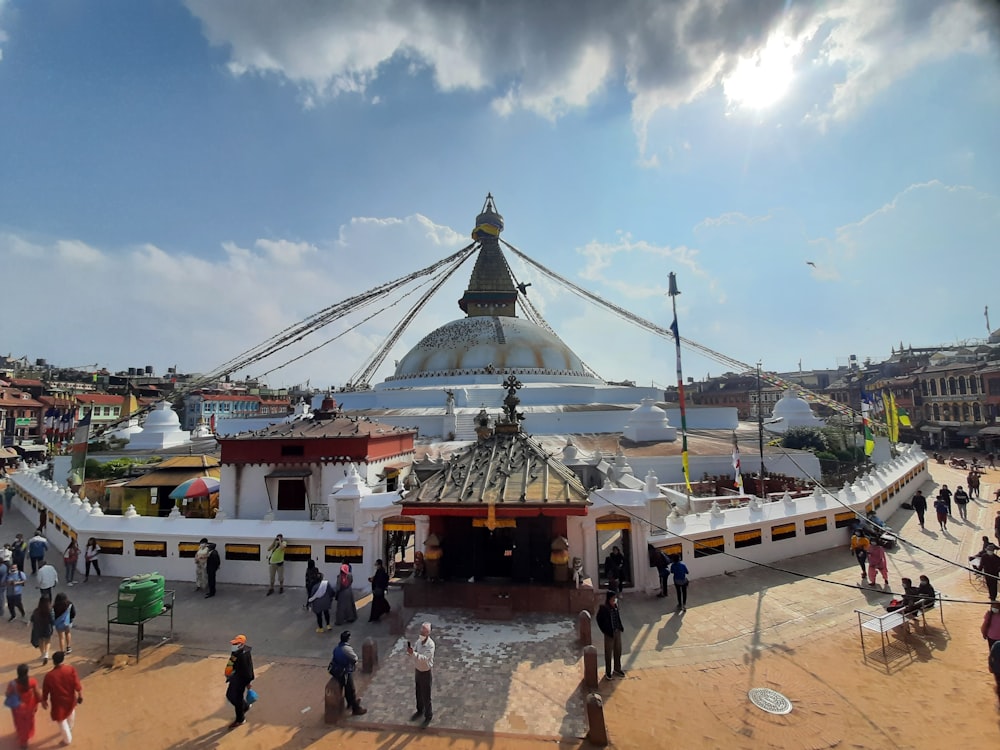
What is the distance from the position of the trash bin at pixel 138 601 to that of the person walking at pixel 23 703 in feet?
6.38

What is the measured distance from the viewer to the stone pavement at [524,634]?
18.1 feet

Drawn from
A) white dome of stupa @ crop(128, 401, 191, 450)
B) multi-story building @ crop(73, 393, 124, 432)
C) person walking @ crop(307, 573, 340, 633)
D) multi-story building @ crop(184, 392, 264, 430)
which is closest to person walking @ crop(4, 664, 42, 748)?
person walking @ crop(307, 573, 340, 633)

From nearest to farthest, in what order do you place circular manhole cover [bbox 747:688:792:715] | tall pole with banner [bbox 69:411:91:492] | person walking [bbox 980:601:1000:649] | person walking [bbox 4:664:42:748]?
person walking [bbox 4:664:42:748] → circular manhole cover [bbox 747:688:792:715] → person walking [bbox 980:601:1000:649] → tall pole with banner [bbox 69:411:91:492]

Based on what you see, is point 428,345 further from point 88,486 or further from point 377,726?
point 377,726

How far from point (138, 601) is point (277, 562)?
7.47 feet

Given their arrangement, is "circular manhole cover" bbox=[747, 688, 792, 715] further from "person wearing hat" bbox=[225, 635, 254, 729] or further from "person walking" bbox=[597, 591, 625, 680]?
"person wearing hat" bbox=[225, 635, 254, 729]

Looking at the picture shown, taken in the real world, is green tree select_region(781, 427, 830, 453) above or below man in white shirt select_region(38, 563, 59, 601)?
above

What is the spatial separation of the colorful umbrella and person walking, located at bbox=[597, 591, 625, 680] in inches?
400

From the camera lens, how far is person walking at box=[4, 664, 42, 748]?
504cm

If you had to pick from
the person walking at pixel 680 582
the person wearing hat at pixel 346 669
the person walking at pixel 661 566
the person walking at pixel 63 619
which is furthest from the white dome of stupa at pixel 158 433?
the person walking at pixel 680 582

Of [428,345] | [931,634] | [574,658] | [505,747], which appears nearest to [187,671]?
[505,747]

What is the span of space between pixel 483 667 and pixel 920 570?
9.07 m

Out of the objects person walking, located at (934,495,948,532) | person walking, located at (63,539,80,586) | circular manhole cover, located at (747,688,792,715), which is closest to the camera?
circular manhole cover, located at (747,688,792,715)

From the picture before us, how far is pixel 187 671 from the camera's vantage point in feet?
22.0
